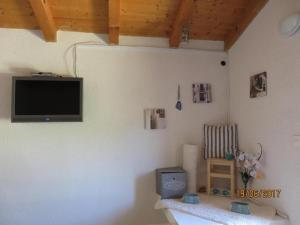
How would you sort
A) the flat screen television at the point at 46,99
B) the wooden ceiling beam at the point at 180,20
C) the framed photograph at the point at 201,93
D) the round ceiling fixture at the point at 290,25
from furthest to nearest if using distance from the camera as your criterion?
the framed photograph at the point at 201,93
the flat screen television at the point at 46,99
the wooden ceiling beam at the point at 180,20
the round ceiling fixture at the point at 290,25

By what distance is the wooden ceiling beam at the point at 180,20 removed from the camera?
232cm

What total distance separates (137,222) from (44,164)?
3.61ft

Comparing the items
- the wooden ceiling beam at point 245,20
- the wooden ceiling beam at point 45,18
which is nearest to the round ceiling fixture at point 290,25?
the wooden ceiling beam at point 245,20

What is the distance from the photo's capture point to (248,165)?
2.43m

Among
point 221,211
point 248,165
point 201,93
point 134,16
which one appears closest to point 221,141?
point 248,165

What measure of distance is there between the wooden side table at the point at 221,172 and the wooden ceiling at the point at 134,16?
1.27 metres

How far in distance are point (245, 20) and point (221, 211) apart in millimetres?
1762

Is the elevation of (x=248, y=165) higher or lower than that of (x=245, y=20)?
lower

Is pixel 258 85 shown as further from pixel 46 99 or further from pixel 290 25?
pixel 46 99

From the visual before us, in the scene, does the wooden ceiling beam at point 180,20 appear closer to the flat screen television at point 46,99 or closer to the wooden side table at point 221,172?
the flat screen television at point 46,99

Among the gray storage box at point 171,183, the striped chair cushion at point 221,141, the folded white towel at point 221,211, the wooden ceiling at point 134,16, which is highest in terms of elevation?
the wooden ceiling at point 134,16

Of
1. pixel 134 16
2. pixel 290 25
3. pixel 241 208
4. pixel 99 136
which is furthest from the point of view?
pixel 99 136

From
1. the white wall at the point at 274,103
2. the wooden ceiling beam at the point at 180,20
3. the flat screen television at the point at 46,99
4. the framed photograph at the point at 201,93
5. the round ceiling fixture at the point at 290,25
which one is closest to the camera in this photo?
the round ceiling fixture at the point at 290,25

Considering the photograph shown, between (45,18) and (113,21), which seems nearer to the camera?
(45,18)
